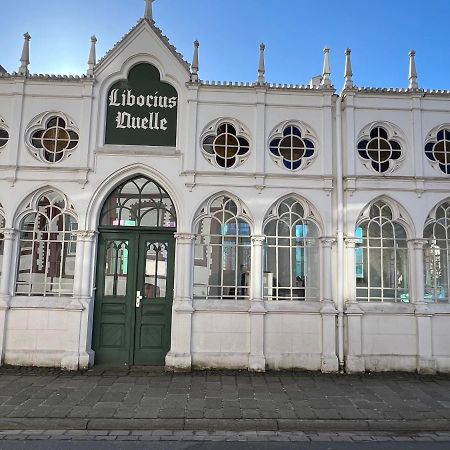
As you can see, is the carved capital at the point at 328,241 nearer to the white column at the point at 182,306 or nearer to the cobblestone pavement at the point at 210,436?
the white column at the point at 182,306

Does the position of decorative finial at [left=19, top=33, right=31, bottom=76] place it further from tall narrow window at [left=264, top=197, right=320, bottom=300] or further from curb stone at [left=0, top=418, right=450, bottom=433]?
curb stone at [left=0, top=418, right=450, bottom=433]

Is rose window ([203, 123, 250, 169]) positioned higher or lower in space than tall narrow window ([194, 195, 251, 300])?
higher

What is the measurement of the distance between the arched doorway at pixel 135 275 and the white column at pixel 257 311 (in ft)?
5.44

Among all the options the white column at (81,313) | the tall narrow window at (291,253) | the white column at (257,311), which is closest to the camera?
the white column at (81,313)

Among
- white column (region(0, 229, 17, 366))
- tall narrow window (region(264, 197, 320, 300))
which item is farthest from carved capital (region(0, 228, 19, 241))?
tall narrow window (region(264, 197, 320, 300))

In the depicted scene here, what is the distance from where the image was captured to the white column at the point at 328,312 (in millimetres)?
8297

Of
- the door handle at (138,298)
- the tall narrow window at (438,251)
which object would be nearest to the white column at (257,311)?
the door handle at (138,298)

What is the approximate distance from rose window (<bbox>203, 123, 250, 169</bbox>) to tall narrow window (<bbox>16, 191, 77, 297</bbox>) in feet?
10.2

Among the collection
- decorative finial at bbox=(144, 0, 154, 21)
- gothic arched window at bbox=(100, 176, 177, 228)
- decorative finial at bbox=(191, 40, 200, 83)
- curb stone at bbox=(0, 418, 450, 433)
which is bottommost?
curb stone at bbox=(0, 418, 450, 433)

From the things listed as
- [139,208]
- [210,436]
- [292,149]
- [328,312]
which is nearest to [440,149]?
[292,149]

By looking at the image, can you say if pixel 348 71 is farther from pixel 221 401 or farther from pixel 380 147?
pixel 221 401

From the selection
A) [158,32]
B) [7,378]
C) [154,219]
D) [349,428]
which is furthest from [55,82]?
[349,428]

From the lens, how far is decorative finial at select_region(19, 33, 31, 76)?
891 cm

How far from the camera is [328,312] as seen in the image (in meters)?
8.45
